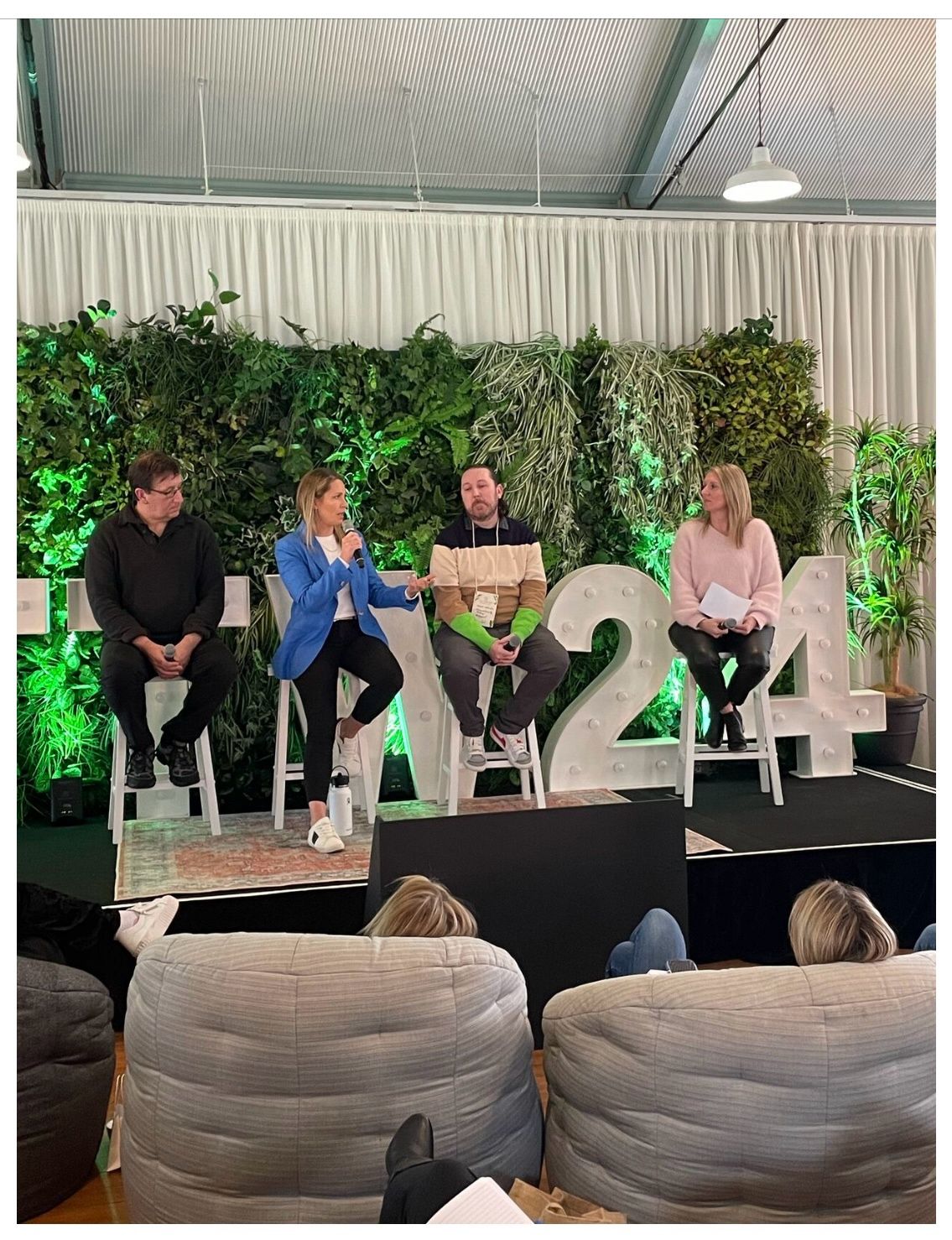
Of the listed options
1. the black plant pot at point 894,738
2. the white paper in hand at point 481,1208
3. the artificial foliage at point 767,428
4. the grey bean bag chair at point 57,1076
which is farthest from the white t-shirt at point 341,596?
the white paper in hand at point 481,1208

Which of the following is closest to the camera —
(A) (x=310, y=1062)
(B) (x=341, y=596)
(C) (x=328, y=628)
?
(A) (x=310, y=1062)

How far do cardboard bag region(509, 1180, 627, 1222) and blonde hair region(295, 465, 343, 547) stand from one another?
296cm

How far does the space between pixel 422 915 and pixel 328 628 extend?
2.37m

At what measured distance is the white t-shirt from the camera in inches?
174

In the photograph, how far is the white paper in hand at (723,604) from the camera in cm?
470

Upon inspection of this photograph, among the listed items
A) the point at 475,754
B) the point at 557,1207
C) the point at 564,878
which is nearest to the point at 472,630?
the point at 475,754

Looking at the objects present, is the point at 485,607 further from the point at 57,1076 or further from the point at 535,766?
the point at 57,1076

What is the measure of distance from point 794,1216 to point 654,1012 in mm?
353

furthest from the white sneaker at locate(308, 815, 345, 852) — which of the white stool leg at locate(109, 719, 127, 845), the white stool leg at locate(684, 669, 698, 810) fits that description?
the white stool leg at locate(684, 669, 698, 810)

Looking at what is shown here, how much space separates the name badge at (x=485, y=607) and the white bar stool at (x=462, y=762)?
0.23m

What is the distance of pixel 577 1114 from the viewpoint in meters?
1.78

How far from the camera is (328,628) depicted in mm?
4289
